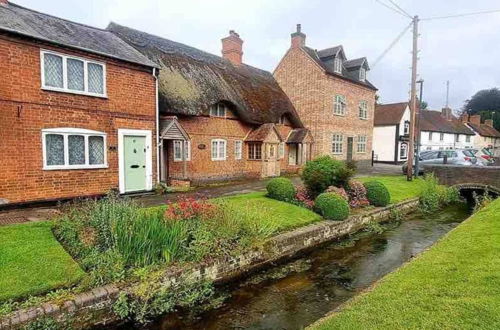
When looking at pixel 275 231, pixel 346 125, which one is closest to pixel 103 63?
pixel 275 231

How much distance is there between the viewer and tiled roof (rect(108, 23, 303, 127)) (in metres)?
15.8

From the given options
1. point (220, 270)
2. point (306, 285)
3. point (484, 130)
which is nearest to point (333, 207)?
point (306, 285)

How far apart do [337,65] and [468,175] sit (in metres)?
13.6

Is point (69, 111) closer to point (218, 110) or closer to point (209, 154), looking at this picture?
point (209, 154)

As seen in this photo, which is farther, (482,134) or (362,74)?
(482,134)

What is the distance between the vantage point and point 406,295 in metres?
4.68

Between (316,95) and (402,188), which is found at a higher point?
(316,95)

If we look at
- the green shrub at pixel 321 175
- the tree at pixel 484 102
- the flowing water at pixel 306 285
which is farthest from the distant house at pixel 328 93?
the tree at pixel 484 102

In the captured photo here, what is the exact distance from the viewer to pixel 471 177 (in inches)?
727

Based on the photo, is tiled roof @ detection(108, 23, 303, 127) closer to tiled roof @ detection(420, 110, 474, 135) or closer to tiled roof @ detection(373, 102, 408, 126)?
tiled roof @ detection(373, 102, 408, 126)

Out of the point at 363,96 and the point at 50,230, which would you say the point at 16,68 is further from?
the point at 363,96

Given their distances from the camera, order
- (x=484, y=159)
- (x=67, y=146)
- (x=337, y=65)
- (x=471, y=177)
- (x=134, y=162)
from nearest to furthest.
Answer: (x=67, y=146) < (x=134, y=162) < (x=471, y=177) < (x=484, y=159) < (x=337, y=65)

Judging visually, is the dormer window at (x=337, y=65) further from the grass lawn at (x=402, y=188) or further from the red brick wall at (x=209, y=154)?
the grass lawn at (x=402, y=188)

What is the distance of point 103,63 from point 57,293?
9.12 metres
